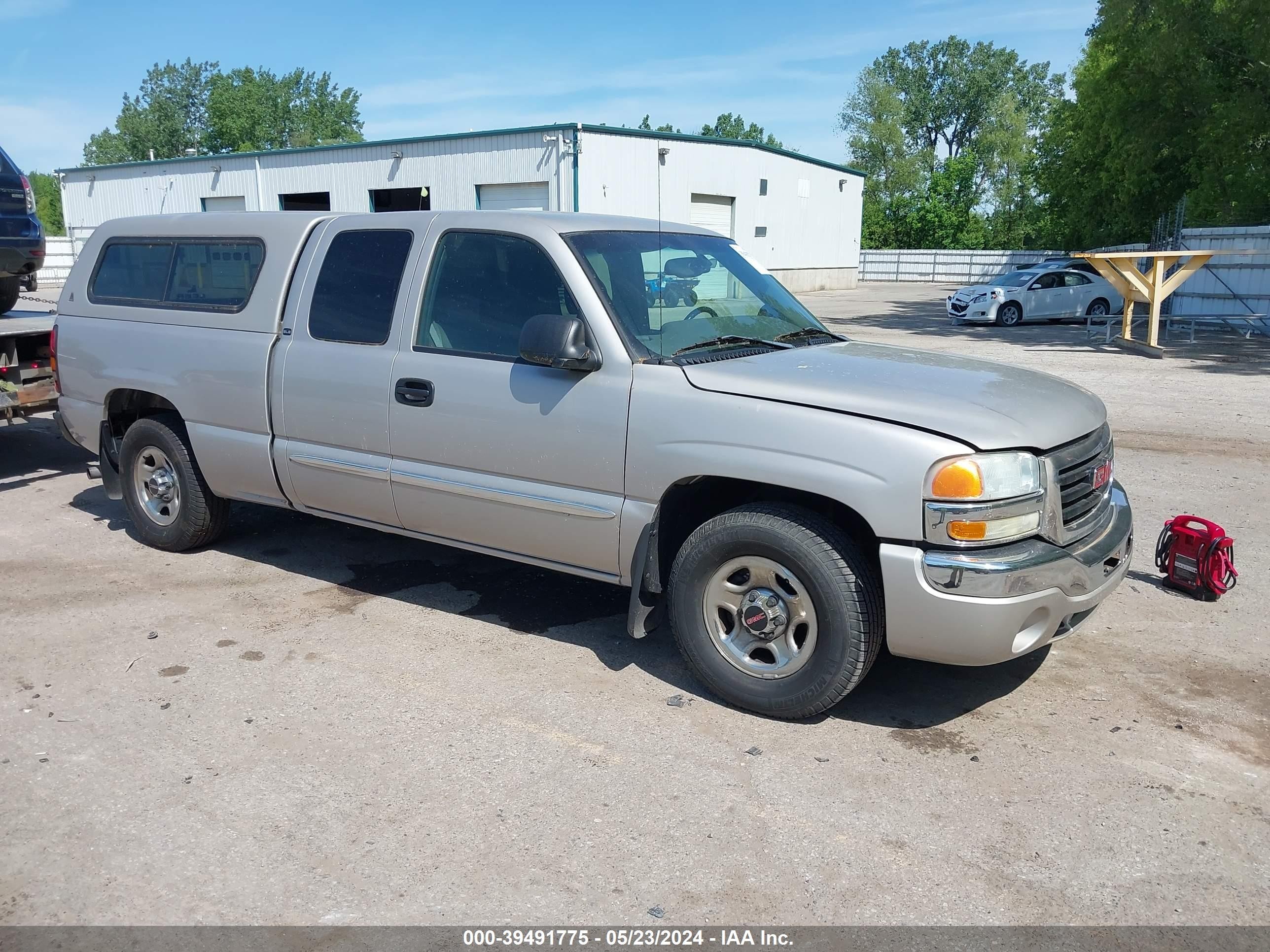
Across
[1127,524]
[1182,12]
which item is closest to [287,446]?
[1127,524]

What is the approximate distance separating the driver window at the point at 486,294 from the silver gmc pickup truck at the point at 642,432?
0.04 feet

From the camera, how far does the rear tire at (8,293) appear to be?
8883 mm

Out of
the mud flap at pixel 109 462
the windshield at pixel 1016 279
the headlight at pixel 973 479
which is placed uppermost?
the windshield at pixel 1016 279

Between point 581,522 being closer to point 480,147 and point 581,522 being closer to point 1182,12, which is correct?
point 1182,12

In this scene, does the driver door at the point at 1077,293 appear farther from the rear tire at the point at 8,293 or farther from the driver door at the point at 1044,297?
the rear tire at the point at 8,293

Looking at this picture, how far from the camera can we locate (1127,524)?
4.50 m

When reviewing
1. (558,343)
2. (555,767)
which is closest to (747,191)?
(558,343)

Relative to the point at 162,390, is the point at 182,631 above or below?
below

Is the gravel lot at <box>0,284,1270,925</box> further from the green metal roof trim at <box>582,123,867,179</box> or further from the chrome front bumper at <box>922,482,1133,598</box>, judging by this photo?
the green metal roof trim at <box>582,123,867,179</box>

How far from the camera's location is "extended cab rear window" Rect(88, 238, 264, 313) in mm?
5688

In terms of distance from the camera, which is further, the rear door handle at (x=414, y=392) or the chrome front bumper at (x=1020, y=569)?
the rear door handle at (x=414, y=392)

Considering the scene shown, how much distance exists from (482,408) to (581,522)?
701mm

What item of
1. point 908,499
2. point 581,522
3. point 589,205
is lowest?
point 581,522

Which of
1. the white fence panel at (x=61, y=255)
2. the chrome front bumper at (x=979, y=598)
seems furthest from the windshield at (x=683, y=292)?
the white fence panel at (x=61, y=255)
